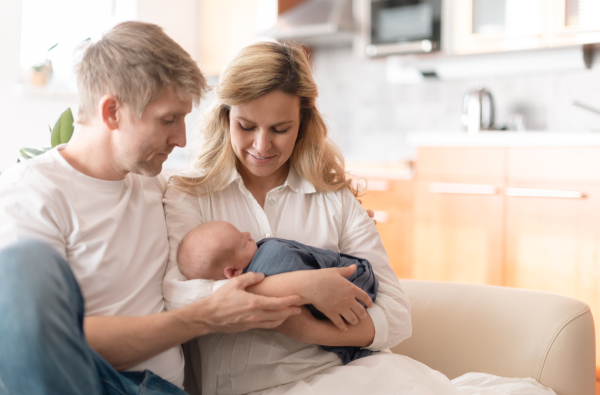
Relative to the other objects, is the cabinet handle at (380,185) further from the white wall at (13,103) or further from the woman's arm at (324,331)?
the white wall at (13,103)

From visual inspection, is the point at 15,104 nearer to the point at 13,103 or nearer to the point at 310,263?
the point at 13,103

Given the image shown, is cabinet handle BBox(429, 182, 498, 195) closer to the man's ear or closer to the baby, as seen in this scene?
the baby

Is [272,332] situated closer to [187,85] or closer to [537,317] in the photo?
[187,85]

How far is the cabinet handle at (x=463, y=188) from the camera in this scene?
3.09m

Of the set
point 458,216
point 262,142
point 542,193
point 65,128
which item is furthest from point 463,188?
point 65,128

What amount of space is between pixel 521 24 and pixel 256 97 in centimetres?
240

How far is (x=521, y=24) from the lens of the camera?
126 inches

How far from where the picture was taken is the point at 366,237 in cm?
152

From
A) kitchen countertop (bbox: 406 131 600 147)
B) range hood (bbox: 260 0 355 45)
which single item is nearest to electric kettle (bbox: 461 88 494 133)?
kitchen countertop (bbox: 406 131 600 147)

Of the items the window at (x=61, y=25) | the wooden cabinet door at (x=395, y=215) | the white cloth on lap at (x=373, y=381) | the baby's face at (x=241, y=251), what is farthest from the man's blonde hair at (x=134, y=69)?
the window at (x=61, y=25)

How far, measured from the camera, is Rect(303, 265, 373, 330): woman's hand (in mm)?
1204

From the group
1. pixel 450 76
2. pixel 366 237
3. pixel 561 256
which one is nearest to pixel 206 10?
pixel 450 76

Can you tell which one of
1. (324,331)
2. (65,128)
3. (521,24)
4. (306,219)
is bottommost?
(324,331)

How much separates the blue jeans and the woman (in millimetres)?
447
